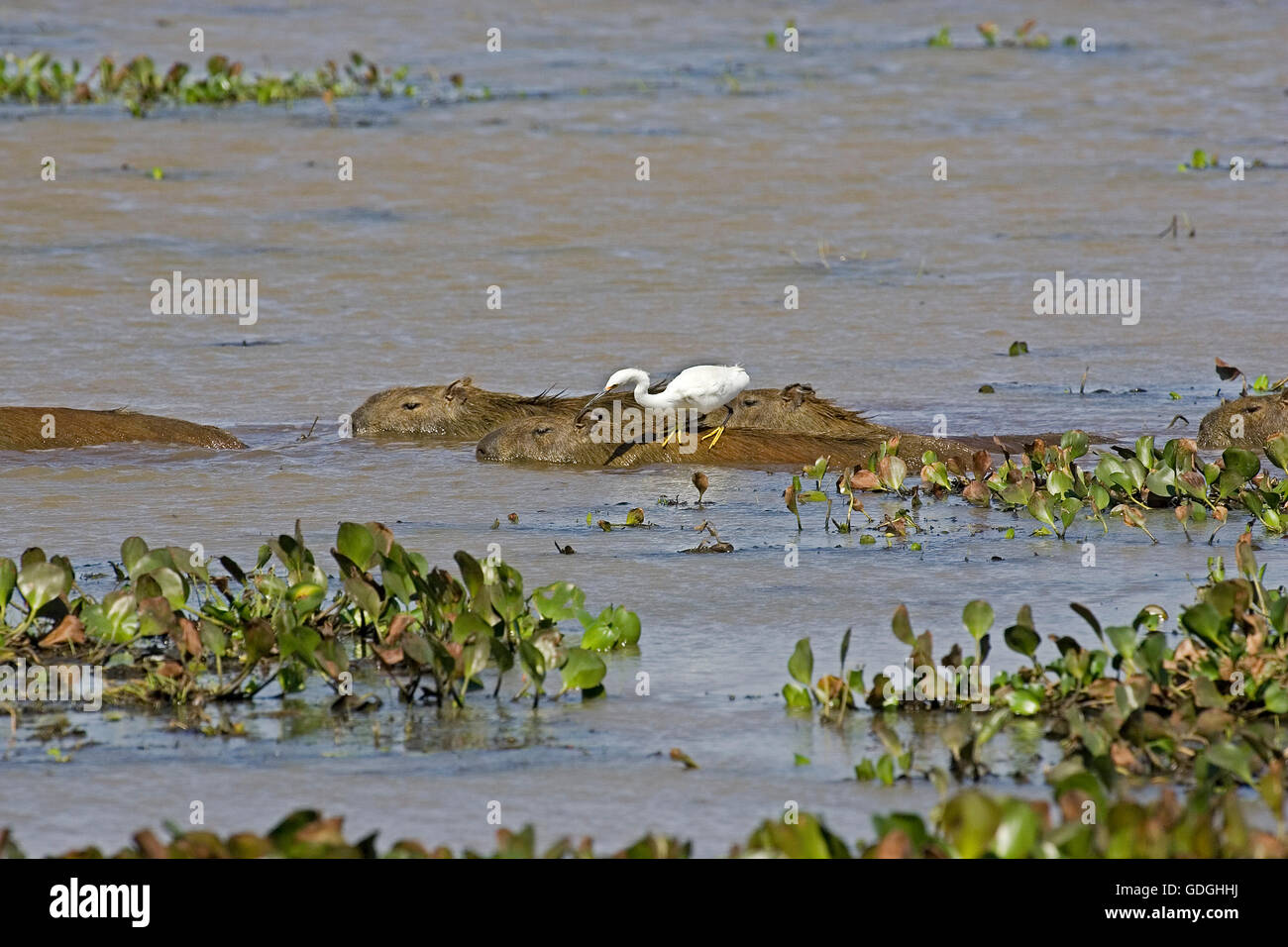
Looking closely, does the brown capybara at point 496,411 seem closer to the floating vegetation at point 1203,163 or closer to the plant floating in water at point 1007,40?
the floating vegetation at point 1203,163

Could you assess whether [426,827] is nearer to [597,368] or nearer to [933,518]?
[933,518]

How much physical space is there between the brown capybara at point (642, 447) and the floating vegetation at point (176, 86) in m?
11.8

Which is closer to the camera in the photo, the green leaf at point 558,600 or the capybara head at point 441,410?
→ the green leaf at point 558,600

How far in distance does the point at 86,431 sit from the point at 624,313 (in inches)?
162

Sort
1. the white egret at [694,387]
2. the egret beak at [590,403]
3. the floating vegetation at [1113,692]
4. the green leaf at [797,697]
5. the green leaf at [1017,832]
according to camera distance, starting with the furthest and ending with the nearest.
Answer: the egret beak at [590,403] < the white egret at [694,387] < the green leaf at [797,697] < the floating vegetation at [1113,692] < the green leaf at [1017,832]

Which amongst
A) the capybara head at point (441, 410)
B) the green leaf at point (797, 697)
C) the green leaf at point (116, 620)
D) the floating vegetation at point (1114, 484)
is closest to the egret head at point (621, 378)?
the capybara head at point (441, 410)

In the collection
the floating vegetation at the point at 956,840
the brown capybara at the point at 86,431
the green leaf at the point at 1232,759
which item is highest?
the brown capybara at the point at 86,431

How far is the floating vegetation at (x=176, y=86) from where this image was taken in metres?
20.7

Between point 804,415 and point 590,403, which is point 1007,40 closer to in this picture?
point 804,415

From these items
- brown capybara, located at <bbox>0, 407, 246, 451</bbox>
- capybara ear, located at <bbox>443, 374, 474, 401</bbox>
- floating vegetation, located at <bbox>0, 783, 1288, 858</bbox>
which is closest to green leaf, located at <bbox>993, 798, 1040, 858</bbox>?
floating vegetation, located at <bbox>0, 783, 1288, 858</bbox>

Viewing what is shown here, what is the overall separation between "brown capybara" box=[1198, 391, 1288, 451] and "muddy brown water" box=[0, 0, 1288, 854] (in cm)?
54

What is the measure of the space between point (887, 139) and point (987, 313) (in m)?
6.62

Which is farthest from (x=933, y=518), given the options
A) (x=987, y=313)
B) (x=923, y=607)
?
(x=987, y=313)

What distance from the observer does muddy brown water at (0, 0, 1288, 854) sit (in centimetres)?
476
